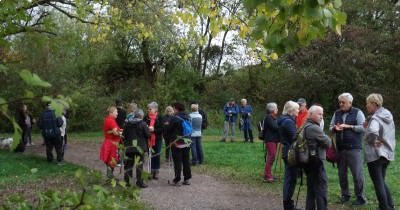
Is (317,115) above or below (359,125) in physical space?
above

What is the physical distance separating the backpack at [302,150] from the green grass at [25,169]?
16.9ft

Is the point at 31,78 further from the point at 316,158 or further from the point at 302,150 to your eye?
the point at 316,158

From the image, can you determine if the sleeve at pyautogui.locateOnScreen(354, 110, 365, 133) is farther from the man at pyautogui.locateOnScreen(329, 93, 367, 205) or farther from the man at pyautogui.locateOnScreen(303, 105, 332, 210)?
the man at pyautogui.locateOnScreen(303, 105, 332, 210)

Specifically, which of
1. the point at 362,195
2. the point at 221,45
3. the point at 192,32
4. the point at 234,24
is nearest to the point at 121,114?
the point at 192,32

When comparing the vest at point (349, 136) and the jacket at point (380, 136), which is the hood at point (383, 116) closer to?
the jacket at point (380, 136)

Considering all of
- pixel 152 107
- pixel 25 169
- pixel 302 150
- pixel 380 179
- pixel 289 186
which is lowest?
pixel 25 169

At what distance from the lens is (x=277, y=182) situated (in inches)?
436

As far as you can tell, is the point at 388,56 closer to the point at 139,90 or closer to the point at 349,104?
the point at 139,90

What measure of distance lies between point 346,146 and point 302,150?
1.91 m

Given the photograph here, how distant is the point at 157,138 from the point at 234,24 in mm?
7018

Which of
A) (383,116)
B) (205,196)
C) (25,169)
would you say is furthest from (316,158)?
(25,169)

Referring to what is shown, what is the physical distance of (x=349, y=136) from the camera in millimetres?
8320

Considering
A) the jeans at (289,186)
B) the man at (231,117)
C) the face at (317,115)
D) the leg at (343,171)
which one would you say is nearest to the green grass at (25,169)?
the jeans at (289,186)

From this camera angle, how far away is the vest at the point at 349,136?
27.3 ft
